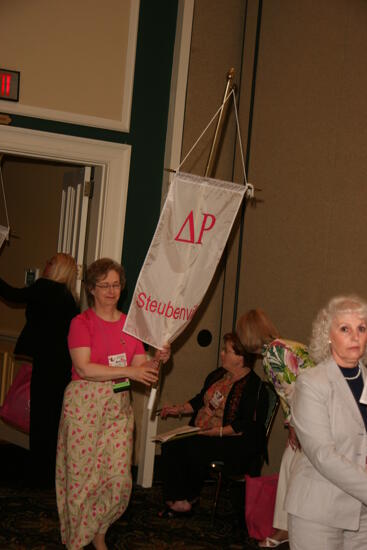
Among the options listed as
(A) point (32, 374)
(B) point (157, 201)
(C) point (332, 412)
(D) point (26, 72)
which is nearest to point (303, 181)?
(B) point (157, 201)

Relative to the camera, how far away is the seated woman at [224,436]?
14.7 feet

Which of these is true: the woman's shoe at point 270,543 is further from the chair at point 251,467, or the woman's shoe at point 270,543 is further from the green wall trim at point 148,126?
the green wall trim at point 148,126

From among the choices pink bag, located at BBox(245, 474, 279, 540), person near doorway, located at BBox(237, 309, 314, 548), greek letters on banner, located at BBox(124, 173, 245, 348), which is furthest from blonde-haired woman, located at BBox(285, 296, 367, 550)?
pink bag, located at BBox(245, 474, 279, 540)

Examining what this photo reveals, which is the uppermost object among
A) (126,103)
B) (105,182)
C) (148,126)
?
(126,103)

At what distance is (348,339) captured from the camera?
2598 mm

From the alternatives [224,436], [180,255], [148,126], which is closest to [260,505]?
[224,436]

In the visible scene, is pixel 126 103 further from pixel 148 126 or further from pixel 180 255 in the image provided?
pixel 180 255

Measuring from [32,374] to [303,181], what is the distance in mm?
2370

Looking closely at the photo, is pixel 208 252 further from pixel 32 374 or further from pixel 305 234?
pixel 32 374

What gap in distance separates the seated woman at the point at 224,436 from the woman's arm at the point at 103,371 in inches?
37.2

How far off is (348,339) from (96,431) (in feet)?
5.39

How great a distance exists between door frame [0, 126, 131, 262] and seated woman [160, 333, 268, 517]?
121cm

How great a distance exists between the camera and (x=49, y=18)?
5000 mm

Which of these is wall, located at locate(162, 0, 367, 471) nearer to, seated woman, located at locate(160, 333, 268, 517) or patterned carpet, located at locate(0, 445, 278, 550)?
seated woman, located at locate(160, 333, 268, 517)
